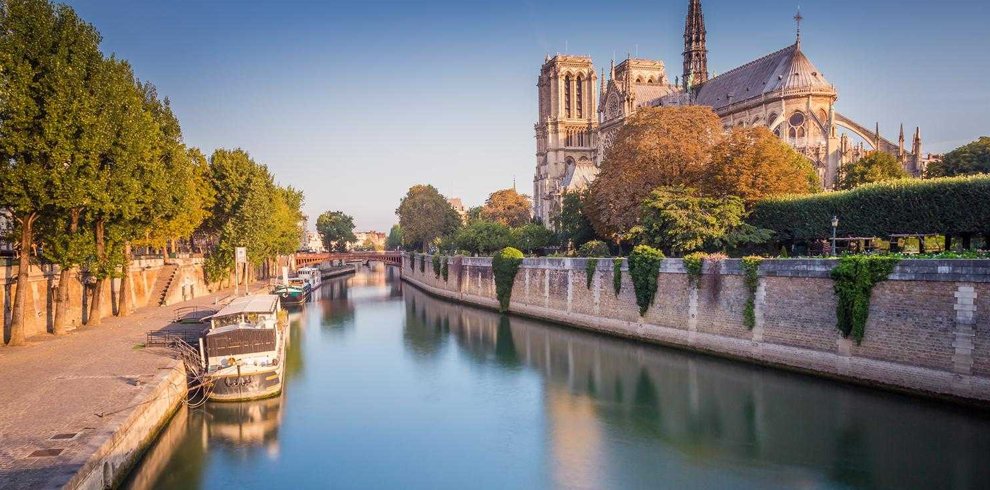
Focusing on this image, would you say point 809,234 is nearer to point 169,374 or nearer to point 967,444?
point 967,444

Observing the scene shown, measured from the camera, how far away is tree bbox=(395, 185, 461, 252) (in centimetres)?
8556

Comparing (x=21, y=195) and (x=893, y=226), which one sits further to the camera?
(x=893, y=226)

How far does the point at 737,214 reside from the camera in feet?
108

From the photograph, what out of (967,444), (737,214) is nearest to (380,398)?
(967,444)

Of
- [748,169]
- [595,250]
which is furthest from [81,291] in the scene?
[748,169]

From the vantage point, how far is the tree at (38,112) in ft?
65.9

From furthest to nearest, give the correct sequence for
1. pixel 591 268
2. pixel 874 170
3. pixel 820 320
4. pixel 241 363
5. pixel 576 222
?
1. pixel 576 222
2. pixel 874 170
3. pixel 591 268
4. pixel 820 320
5. pixel 241 363

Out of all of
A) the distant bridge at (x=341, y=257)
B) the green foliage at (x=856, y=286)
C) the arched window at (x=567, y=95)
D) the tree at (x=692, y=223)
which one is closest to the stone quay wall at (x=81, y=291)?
the tree at (x=692, y=223)

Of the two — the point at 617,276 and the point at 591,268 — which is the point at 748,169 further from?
the point at 591,268

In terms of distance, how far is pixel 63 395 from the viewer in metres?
15.5

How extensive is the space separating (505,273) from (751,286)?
21591 millimetres

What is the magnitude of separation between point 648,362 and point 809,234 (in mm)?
12312

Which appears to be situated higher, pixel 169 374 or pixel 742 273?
pixel 742 273

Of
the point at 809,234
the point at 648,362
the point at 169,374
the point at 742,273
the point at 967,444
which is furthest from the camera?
the point at 809,234
